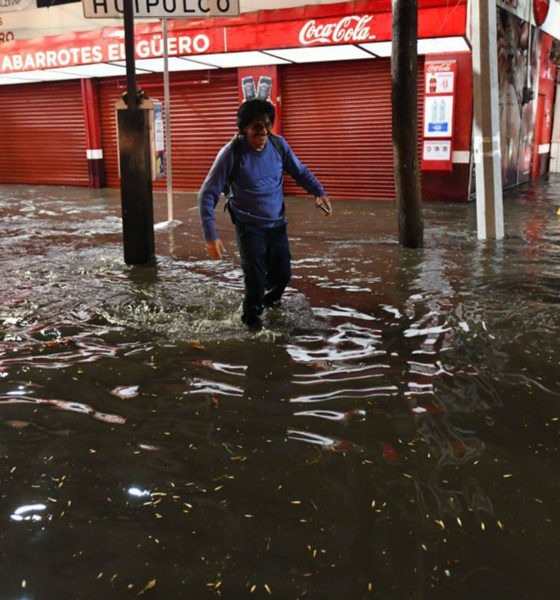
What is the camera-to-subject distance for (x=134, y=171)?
701cm

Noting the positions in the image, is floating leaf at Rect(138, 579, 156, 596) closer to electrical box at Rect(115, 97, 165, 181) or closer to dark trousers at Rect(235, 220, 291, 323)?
dark trousers at Rect(235, 220, 291, 323)

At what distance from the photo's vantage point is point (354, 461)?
2.95m

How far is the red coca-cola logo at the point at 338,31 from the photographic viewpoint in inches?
451

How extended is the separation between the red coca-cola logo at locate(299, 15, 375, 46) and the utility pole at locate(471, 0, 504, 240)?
3.87m

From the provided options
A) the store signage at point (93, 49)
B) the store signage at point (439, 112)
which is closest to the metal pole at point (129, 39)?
the store signage at point (93, 49)

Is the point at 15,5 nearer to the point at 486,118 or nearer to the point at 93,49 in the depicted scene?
the point at 93,49

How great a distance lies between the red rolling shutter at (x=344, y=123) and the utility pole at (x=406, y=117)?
6.15m

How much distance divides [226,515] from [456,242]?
23.1 ft

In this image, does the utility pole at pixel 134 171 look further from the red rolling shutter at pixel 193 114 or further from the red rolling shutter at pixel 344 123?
the red rolling shutter at pixel 193 114

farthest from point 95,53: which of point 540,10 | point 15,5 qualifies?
point 540,10

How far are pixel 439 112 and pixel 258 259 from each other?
938 cm

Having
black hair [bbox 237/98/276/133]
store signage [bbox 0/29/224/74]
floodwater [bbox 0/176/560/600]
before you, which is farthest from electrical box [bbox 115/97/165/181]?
store signage [bbox 0/29/224/74]

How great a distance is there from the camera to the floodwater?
2.25 metres

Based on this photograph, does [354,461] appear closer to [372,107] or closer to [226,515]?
[226,515]
